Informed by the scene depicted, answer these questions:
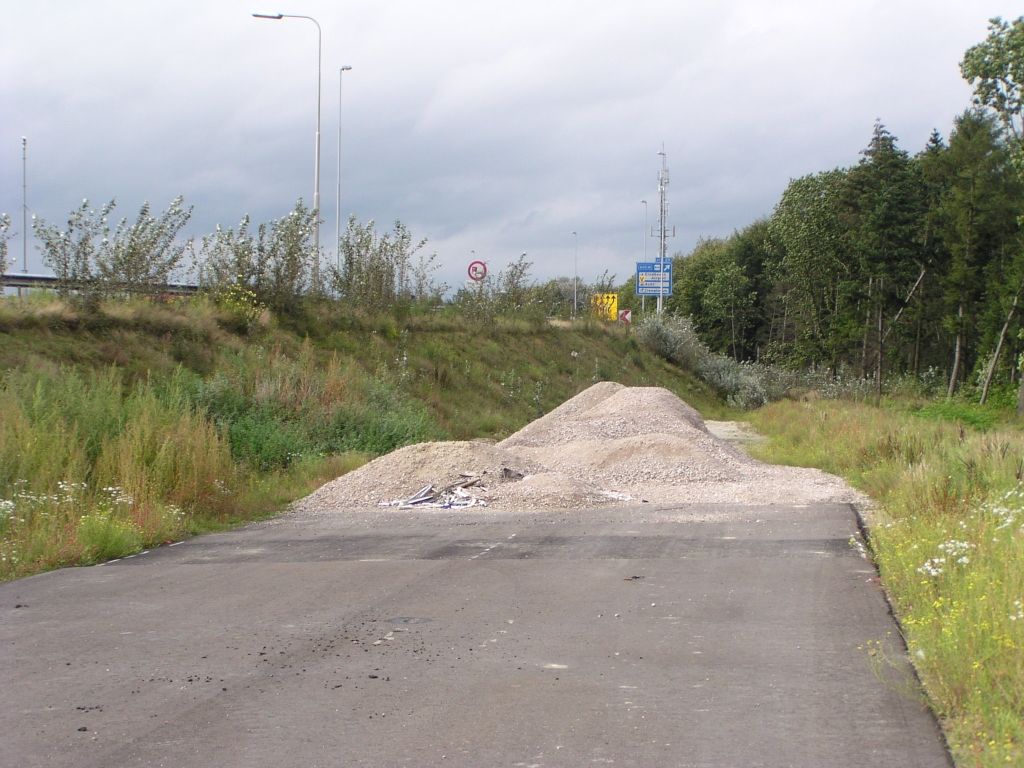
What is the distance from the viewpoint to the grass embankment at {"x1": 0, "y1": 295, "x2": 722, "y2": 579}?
34.8 ft

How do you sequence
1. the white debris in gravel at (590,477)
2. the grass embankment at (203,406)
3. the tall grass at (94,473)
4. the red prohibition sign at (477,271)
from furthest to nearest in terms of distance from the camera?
the red prohibition sign at (477,271), the white debris in gravel at (590,477), the grass embankment at (203,406), the tall grass at (94,473)

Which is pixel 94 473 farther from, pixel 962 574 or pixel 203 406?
pixel 962 574

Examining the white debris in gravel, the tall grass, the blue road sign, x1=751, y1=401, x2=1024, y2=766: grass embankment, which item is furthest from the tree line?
the tall grass

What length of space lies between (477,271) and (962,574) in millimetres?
29090

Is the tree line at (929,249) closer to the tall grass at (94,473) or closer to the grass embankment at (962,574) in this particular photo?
the grass embankment at (962,574)

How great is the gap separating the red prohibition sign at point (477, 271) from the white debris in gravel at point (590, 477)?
55.2 ft

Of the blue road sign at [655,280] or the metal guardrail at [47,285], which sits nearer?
the metal guardrail at [47,285]

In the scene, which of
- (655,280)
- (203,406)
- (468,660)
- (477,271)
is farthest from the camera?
(655,280)

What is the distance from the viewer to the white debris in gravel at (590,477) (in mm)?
13000

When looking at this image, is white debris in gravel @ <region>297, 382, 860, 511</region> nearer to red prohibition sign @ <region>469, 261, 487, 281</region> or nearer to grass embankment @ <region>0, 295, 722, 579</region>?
grass embankment @ <region>0, 295, 722, 579</region>

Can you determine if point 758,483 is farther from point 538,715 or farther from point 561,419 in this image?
point 538,715

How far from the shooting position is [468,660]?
567 centimetres

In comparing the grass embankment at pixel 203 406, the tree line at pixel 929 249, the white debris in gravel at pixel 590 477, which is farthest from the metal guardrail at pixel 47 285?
the tree line at pixel 929 249

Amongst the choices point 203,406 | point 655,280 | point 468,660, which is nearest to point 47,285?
point 203,406
